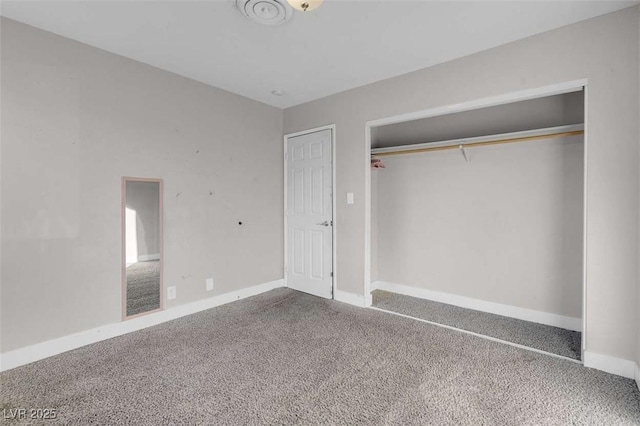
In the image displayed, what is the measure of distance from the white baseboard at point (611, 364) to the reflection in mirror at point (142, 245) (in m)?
3.67

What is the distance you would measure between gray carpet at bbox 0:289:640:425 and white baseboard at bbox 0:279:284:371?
79 millimetres

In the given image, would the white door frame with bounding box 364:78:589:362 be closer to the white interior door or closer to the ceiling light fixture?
the white interior door

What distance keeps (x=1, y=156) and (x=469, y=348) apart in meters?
3.84

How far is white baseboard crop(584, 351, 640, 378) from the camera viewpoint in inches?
83.4

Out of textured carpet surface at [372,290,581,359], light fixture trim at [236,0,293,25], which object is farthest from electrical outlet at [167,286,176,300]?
light fixture trim at [236,0,293,25]

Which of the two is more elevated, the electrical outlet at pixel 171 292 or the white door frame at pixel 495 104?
the white door frame at pixel 495 104

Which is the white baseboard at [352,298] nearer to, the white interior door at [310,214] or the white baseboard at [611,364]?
the white interior door at [310,214]

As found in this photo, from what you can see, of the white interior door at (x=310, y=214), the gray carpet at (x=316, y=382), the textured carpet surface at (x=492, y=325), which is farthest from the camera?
the white interior door at (x=310, y=214)

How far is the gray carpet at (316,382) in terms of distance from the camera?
5.83 ft

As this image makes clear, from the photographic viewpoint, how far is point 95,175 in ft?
8.80

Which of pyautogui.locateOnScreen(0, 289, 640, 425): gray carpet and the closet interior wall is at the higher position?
the closet interior wall

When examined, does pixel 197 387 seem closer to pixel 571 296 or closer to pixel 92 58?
pixel 92 58

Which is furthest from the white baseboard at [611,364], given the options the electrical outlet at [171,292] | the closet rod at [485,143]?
the electrical outlet at [171,292]

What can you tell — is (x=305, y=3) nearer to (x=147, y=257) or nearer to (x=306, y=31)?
(x=306, y=31)
